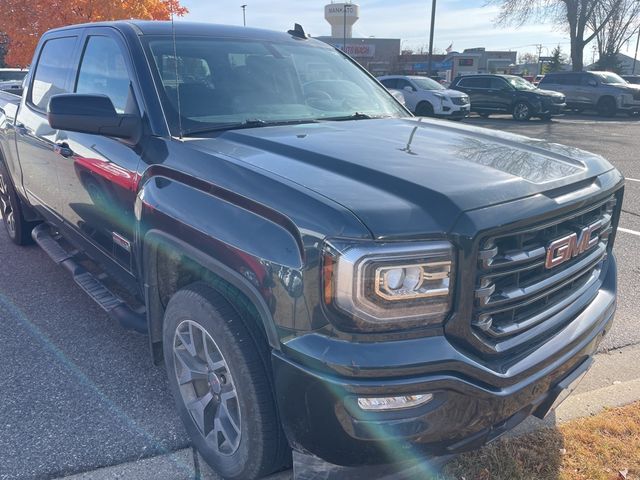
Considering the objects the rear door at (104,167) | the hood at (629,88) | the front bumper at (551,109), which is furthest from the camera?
the hood at (629,88)

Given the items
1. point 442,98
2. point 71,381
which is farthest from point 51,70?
point 442,98

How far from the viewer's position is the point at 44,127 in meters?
4.03

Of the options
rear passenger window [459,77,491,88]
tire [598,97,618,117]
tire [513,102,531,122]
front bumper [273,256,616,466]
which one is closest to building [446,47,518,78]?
tire [598,97,618,117]

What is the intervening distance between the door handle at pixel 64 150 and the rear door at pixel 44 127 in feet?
0.04

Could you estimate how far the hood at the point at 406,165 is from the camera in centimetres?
191

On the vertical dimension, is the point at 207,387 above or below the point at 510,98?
above

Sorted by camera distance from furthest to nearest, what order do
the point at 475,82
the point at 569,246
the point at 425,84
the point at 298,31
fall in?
the point at 475,82
the point at 425,84
the point at 298,31
the point at 569,246

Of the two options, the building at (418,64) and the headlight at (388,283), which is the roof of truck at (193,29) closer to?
the headlight at (388,283)

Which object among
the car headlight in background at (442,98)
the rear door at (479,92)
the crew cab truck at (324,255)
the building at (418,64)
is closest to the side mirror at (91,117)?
the crew cab truck at (324,255)

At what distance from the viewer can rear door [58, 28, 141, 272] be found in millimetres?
2951

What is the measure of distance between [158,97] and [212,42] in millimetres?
696

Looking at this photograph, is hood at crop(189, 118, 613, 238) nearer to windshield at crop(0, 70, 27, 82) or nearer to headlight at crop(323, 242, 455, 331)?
headlight at crop(323, 242, 455, 331)

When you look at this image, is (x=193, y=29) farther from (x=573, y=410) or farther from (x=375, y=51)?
(x=375, y=51)

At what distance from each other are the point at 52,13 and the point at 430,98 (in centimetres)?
1148
